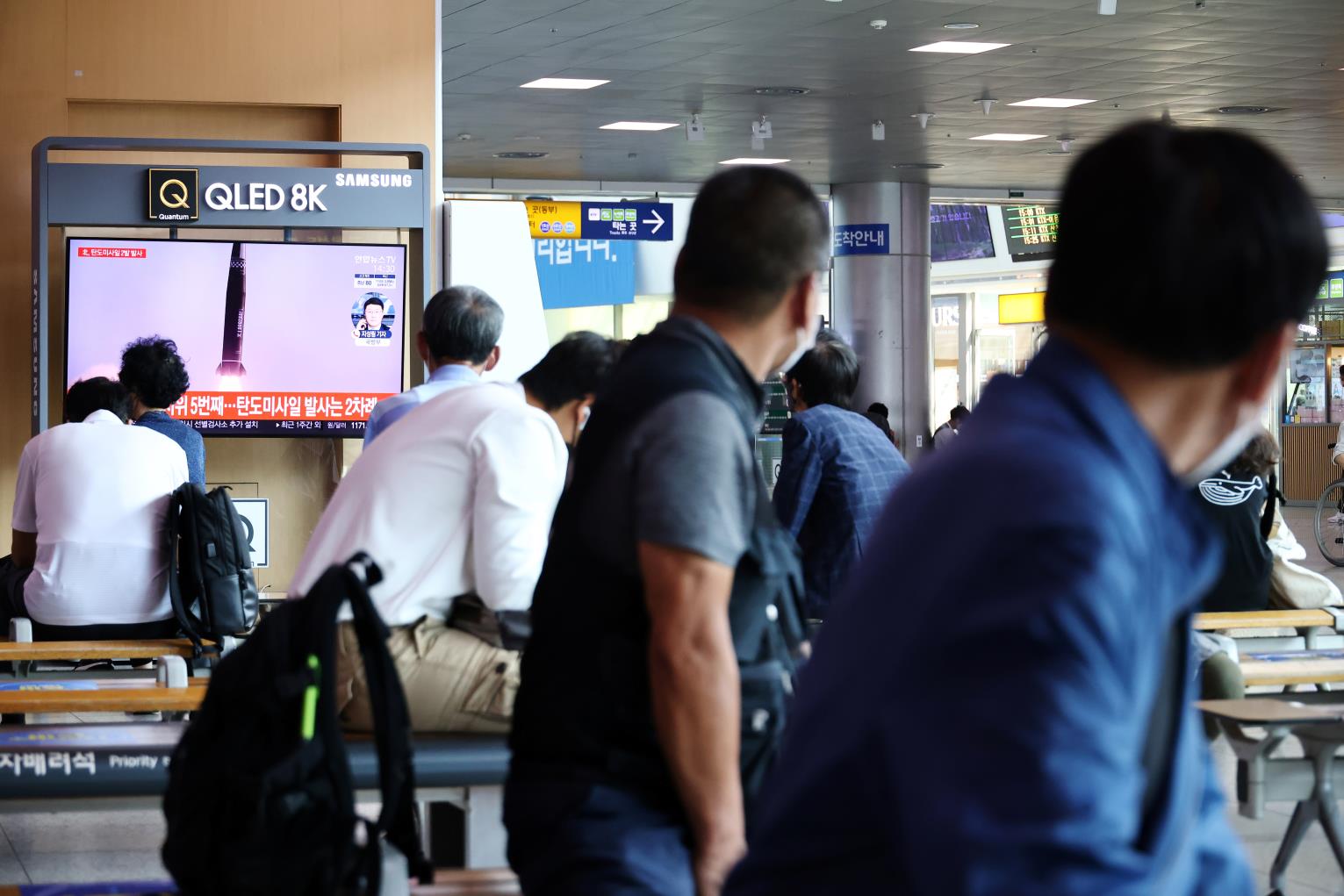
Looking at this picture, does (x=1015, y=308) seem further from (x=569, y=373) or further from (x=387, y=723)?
(x=387, y=723)

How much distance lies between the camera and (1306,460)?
23.6 metres

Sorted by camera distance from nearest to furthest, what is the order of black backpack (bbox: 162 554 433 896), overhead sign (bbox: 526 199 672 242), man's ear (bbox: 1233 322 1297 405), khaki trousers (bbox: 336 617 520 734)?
1. man's ear (bbox: 1233 322 1297 405)
2. black backpack (bbox: 162 554 433 896)
3. khaki trousers (bbox: 336 617 520 734)
4. overhead sign (bbox: 526 199 672 242)

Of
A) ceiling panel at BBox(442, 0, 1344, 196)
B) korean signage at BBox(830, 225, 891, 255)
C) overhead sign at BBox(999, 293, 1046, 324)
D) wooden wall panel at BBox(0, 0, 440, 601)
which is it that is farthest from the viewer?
overhead sign at BBox(999, 293, 1046, 324)

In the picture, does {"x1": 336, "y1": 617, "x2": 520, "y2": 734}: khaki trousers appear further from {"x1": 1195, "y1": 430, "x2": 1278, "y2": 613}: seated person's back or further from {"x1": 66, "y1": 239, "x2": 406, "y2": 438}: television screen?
{"x1": 66, "y1": 239, "x2": 406, "y2": 438}: television screen

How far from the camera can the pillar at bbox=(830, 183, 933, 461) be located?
1881 centimetres

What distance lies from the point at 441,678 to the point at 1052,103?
43.1 feet

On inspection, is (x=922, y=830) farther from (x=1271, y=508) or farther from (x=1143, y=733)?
(x=1271, y=508)

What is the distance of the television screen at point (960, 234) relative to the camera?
A: 28031mm

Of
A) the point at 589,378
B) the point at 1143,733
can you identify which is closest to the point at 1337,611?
the point at 589,378

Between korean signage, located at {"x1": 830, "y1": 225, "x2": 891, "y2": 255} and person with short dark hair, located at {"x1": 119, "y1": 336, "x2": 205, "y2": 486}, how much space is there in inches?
546

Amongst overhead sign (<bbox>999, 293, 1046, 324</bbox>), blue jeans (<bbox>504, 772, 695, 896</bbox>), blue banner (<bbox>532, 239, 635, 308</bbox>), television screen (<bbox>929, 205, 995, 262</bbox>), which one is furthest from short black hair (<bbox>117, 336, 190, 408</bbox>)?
overhead sign (<bbox>999, 293, 1046, 324</bbox>)

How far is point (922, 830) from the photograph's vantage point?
0.85 meters

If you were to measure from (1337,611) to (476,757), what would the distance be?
12.9ft

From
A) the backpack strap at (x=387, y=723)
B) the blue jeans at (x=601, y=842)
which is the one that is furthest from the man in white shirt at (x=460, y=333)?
the blue jeans at (x=601, y=842)
